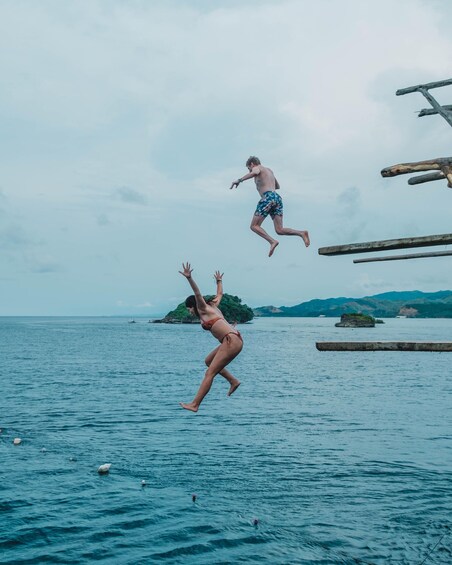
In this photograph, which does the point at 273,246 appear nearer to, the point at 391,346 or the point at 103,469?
the point at 391,346

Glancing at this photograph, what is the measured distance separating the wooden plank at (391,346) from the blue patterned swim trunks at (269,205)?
6.88 ft

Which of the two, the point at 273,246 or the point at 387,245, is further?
the point at 273,246

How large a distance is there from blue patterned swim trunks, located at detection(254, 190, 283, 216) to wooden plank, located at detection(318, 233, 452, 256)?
1.10 m

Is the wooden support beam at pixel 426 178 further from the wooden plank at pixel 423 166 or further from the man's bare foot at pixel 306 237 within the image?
the man's bare foot at pixel 306 237

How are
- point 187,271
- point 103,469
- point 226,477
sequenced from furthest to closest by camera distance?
point 103,469, point 226,477, point 187,271

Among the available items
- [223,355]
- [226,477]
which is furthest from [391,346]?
[226,477]

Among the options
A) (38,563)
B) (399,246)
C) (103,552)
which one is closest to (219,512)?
(103,552)

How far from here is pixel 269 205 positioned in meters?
9.29

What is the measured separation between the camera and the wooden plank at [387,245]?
8.29m

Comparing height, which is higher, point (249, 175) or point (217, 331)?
point (249, 175)

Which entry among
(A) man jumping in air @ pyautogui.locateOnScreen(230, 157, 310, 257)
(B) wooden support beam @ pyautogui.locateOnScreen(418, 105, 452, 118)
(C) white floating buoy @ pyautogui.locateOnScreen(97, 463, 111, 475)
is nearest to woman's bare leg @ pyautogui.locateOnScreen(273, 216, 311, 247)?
(A) man jumping in air @ pyautogui.locateOnScreen(230, 157, 310, 257)

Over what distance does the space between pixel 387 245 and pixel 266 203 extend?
1.91 metres

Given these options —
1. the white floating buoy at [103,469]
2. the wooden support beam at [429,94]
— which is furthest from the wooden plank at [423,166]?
the white floating buoy at [103,469]

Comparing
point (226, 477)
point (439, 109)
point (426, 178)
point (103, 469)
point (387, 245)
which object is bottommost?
point (226, 477)
